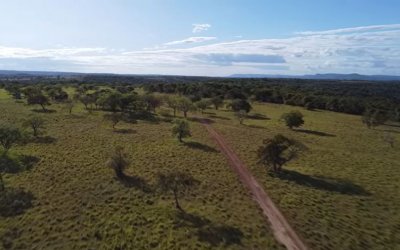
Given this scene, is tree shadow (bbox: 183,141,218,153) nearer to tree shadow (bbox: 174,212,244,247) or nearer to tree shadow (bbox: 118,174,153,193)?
tree shadow (bbox: 118,174,153,193)

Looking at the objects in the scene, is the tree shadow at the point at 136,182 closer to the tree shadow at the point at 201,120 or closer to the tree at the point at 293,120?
the tree shadow at the point at 201,120

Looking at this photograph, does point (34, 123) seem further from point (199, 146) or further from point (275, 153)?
point (275, 153)

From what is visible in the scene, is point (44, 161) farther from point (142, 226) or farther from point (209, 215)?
point (209, 215)

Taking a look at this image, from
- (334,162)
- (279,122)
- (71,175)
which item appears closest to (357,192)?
(334,162)

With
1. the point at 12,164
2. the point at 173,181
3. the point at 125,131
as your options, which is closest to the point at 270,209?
the point at 173,181

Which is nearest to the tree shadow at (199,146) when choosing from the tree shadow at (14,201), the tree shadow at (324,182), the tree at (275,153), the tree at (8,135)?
the tree at (275,153)

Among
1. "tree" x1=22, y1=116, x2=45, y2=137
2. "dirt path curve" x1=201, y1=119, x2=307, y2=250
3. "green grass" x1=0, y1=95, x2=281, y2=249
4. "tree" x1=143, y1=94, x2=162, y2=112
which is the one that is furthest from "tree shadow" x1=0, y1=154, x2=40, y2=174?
"tree" x1=143, y1=94, x2=162, y2=112
